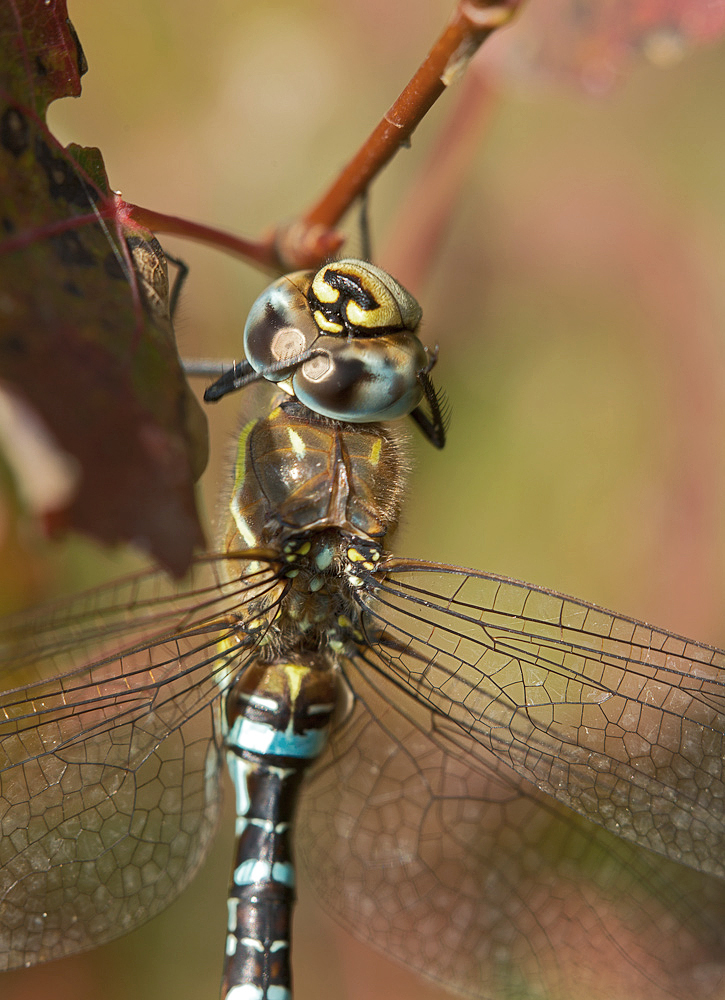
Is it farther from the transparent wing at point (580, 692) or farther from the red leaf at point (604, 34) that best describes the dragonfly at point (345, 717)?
the red leaf at point (604, 34)

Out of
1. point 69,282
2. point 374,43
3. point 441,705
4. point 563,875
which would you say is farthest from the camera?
point 374,43

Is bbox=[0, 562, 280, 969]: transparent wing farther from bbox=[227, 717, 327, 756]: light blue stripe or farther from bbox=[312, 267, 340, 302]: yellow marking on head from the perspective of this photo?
bbox=[312, 267, 340, 302]: yellow marking on head

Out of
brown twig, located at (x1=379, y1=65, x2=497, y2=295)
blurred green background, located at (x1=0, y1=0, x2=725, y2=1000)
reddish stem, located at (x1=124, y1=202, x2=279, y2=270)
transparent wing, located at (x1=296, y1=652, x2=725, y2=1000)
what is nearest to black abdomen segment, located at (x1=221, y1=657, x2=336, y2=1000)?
transparent wing, located at (x1=296, y1=652, x2=725, y2=1000)

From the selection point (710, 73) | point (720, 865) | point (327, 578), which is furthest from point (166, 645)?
point (710, 73)

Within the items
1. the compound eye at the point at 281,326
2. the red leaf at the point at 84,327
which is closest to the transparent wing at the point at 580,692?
the compound eye at the point at 281,326

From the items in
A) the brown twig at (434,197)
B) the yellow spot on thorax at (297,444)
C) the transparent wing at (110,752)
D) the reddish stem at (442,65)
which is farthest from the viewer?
the brown twig at (434,197)

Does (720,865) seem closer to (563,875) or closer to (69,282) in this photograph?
(563,875)

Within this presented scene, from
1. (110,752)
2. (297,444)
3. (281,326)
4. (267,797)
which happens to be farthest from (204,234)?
(267,797)
